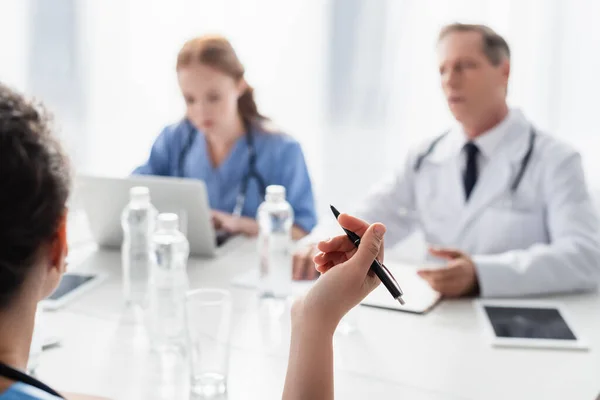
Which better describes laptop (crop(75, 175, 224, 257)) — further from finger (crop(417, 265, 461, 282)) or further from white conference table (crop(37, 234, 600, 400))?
finger (crop(417, 265, 461, 282))

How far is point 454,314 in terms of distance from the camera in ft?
5.25

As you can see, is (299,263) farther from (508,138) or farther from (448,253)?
(508,138)

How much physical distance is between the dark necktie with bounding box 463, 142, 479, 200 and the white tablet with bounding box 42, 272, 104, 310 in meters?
0.96

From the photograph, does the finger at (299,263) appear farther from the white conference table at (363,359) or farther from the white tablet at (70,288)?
the white tablet at (70,288)

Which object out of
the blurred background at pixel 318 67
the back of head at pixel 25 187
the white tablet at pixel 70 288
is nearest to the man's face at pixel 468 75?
the blurred background at pixel 318 67

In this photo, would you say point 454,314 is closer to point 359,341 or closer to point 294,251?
point 359,341

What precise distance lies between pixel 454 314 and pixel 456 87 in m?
0.66

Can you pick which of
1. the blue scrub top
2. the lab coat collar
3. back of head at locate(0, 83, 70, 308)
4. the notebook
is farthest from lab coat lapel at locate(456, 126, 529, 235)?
back of head at locate(0, 83, 70, 308)

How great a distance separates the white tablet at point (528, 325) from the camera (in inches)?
56.9

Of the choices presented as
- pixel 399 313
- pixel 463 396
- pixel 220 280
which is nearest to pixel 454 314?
pixel 399 313

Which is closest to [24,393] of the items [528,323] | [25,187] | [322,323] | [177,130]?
[25,187]

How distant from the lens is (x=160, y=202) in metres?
1.86

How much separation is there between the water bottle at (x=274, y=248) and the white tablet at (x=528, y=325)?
0.41 m

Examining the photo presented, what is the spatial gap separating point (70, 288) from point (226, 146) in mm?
915
